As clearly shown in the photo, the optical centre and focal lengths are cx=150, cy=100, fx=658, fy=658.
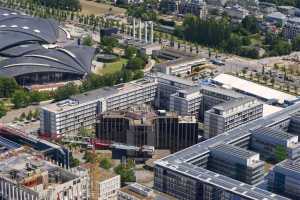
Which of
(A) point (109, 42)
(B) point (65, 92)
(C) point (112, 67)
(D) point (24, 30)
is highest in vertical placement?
(D) point (24, 30)

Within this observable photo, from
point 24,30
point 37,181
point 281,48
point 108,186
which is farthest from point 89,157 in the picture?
point 281,48

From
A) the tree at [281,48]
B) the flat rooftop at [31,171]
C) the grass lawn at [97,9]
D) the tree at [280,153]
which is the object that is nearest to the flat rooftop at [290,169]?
the tree at [280,153]

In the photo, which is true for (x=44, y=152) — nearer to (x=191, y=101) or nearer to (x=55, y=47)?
(x=191, y=101)

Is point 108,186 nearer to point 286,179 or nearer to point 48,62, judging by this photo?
point 286,179

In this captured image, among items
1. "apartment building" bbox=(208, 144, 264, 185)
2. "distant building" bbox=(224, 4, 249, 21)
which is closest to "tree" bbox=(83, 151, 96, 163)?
"apartment building" bbox=(208, 144, 264, 185)

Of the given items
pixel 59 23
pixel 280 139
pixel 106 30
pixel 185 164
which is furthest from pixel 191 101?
pixel 59 23

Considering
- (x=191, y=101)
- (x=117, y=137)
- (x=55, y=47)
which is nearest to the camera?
(x=117, y=137)
